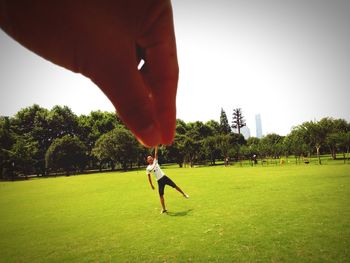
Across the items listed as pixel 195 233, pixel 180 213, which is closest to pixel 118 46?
pixel 195 233

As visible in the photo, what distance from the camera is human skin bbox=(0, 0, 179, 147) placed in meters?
0.73

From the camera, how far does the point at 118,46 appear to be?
0.82m

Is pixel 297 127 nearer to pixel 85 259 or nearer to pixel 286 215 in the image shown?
pixel 286 215

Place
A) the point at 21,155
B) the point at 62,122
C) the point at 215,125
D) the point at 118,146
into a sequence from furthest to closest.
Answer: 1. the point at 215,125
2. the point at 62,122
3. the point at 118,146
4. the point at 21,155

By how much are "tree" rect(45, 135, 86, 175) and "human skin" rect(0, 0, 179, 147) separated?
56.9m

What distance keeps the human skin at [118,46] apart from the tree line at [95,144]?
49.1 m

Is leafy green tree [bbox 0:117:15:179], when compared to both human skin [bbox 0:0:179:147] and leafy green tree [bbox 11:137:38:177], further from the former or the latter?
human skin [bbox 0:0:179:147]

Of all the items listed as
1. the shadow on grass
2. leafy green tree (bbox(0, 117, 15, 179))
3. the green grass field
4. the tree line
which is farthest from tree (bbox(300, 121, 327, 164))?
leafy green tree (bbox(0, 117, 15, 179))

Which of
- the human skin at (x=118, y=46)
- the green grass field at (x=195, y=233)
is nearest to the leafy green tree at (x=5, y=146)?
the green grass field at (x=195, y=233)

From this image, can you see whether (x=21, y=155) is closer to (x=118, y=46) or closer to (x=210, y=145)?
(x=210, y=145)

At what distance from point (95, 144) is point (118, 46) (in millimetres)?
59194

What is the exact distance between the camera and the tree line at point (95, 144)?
49656mm

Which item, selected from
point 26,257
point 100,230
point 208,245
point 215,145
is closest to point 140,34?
point 208,245

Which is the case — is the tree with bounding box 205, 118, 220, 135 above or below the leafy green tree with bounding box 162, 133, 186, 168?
above
